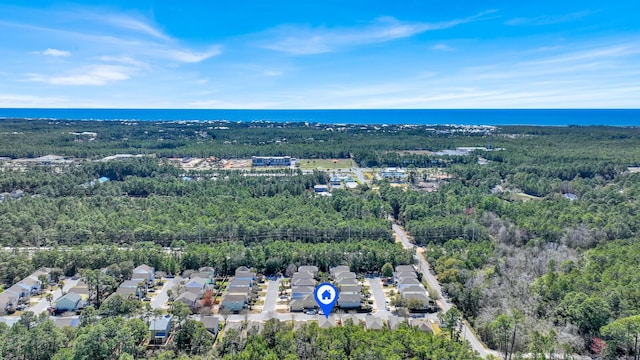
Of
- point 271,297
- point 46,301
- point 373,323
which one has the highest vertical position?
point 373,323

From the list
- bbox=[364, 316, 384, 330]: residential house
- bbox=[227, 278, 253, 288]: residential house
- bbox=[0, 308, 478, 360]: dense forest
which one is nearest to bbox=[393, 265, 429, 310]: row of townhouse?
bbox=[364, 316, 384, 330]: residential house

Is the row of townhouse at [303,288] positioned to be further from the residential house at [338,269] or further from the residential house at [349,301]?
the residential house at [349,301]

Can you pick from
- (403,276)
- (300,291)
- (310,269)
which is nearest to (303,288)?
(300,291)

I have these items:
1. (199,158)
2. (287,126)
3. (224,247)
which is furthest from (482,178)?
(287,126)

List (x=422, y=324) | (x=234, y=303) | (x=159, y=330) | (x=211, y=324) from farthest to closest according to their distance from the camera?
1. (x=234, y=303)
2. (x=211, y=324)
3. (x=422, y=324)
4. (x=159, y=330)

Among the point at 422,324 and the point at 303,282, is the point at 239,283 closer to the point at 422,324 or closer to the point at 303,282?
the point at 303,282

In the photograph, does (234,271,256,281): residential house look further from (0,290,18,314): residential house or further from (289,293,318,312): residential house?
(0,290,18,314): residential house

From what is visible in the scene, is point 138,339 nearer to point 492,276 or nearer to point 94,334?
point 94,334
